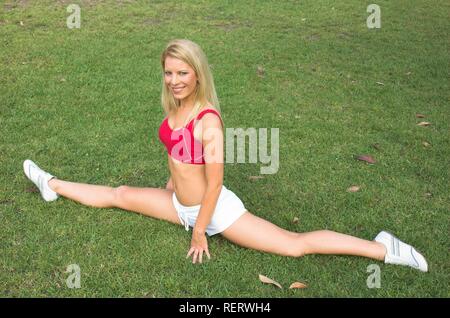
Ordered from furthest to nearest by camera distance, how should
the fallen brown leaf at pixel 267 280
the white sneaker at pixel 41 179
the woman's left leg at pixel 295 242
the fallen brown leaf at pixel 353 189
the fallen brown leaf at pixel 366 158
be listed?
the fallen brown leaf at pixel 366 158 < the fallen brown leaf at pixel 353 189 < the white sneaker at pixel 41 179 < the woman's left leg at pixel 295 242 < the fallen brown leaf at pixel 267 280

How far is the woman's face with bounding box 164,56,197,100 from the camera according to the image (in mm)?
3168

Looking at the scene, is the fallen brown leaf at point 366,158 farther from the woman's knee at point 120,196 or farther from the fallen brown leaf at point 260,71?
the fallen brown leaf at point 260,71

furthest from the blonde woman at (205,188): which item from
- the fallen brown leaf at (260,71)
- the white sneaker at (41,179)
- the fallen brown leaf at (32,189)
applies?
the fallen brown leaf at (260,71)

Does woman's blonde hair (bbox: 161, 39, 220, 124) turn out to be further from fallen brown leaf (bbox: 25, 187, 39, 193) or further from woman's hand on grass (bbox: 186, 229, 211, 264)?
fallen brown leaf (bbox: 25, 187, 39, 193)

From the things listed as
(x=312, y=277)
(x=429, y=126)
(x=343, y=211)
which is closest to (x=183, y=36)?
(x=429, y=126)

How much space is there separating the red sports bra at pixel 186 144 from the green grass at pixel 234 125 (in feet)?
1.83

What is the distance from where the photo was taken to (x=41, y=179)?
3908 mm

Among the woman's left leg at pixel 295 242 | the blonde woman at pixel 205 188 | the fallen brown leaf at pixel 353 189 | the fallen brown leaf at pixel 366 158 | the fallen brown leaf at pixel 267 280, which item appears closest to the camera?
the fallen brown leaf at pixel 267 280

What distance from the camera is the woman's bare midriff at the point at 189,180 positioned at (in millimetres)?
3354

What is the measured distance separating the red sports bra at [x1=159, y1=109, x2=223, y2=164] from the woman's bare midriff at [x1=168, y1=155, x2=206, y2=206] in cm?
4

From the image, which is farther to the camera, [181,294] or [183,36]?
[183,36]
